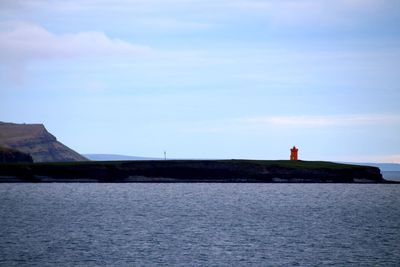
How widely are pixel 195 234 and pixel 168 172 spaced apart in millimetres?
102120

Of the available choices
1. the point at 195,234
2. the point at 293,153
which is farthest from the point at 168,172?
the point at 195,234

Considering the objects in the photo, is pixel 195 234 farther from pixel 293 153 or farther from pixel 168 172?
pixel 293 153

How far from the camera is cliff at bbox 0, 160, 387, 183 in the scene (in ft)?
529

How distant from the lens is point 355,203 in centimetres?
10862

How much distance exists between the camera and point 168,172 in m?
165

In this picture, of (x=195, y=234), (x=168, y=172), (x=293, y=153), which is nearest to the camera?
(x=195, y=234)

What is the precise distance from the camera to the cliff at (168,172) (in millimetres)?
161375

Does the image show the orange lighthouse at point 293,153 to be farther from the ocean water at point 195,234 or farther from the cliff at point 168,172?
A: the ocean water at point 195,234

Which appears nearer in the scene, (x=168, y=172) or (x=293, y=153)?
(x=168, y=172)

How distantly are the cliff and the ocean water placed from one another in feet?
199

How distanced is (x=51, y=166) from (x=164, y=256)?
381ft

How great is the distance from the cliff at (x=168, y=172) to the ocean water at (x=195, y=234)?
199 ft

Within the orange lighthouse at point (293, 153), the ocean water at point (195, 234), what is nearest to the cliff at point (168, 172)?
the orange lighthouse at point (293, 153)

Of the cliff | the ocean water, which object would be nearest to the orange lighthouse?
the cliff
